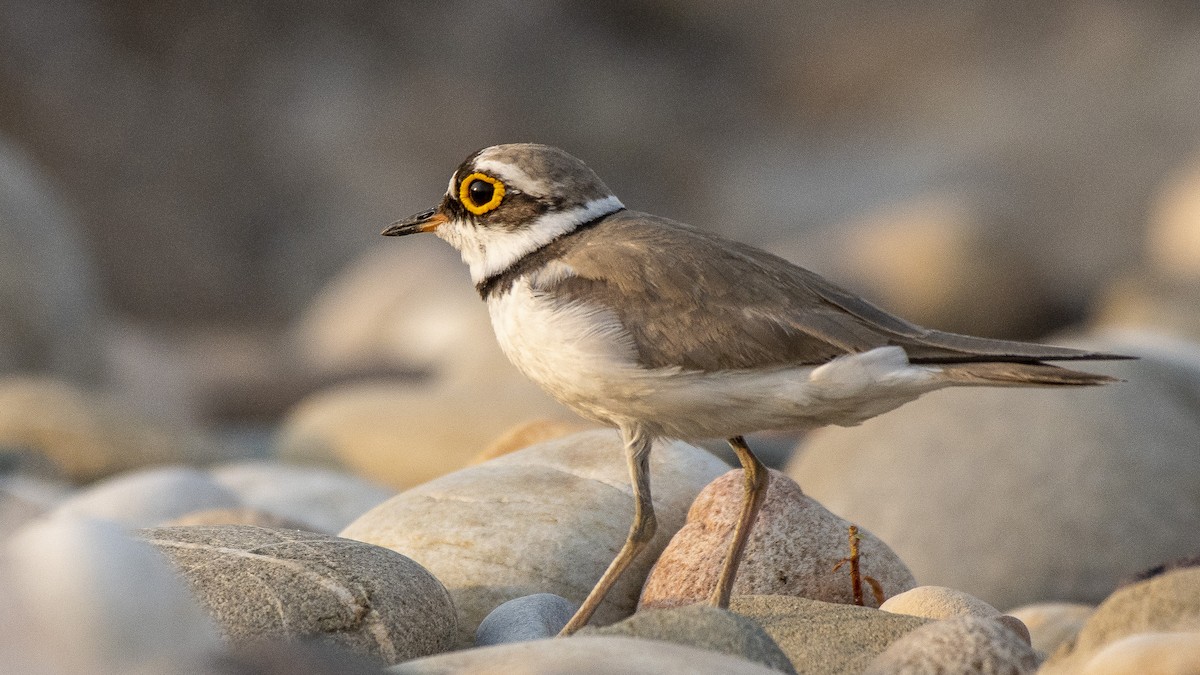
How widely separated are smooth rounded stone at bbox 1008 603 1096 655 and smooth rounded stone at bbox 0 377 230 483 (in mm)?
5716

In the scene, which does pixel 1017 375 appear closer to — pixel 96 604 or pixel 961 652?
pixel 961 652

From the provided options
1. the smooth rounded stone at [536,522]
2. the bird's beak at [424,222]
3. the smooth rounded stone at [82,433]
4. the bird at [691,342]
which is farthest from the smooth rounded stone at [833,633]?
the smooth rounded stone at [82,433]

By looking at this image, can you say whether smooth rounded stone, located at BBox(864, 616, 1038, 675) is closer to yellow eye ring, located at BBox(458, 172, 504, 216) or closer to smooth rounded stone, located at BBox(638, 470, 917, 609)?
smooth rounded stone, located at BBox(638, 470, 917, 609)

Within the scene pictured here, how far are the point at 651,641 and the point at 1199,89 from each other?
26029 millimetres

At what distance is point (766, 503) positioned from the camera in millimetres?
5297

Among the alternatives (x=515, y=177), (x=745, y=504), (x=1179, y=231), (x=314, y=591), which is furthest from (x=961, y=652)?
(x=1179, y=231)

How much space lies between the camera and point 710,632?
392 cm

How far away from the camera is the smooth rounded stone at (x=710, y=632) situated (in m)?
3.89

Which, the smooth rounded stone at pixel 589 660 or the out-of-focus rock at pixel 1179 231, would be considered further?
the out-of-focus rock at pixel 1179 231

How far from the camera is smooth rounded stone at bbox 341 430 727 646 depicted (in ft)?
17.4

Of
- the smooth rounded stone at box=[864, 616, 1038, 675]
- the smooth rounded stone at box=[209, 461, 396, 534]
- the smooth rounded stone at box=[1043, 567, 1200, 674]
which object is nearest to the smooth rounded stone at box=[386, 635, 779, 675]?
the smooth rounded stone at box=[864, 616, 1038, 675]

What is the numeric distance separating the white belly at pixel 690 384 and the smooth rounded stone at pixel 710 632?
732mm

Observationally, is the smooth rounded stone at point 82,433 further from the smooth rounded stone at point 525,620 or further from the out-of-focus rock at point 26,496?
the smooth rounded stone at point 525,620

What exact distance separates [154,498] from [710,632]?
3921 millimetres
